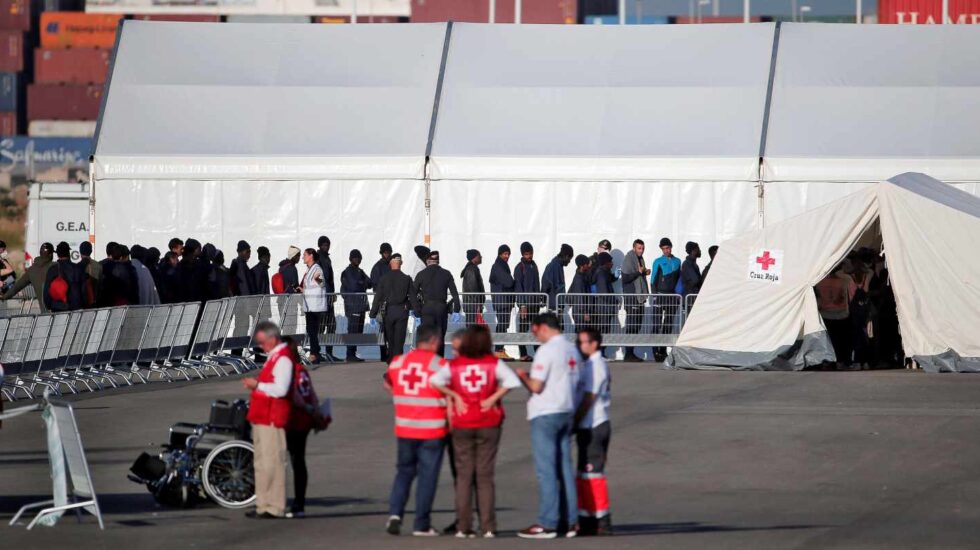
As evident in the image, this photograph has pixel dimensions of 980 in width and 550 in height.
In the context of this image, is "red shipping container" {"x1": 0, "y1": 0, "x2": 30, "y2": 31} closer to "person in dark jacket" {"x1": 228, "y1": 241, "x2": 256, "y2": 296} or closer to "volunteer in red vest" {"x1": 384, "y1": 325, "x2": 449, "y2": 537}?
"person in dark jacket" {"x1": 228, "y1": 241, "x2": 256, "y2": 296}

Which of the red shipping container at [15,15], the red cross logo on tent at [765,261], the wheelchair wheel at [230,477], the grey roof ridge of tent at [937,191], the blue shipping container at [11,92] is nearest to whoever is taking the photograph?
the wheelchair wheel at [230,477]

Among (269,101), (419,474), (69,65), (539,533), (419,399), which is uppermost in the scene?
(69,65)

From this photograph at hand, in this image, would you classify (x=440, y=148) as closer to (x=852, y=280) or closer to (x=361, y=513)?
(x=852, y=280)

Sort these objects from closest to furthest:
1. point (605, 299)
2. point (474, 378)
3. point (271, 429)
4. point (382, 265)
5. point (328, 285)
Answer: point (474, 378), point (271, 429), point (605, 299), point (382, 265), point (328, 285)

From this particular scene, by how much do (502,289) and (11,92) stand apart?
74.8 m

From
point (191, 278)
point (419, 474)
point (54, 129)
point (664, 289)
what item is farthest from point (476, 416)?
point (54, 129)

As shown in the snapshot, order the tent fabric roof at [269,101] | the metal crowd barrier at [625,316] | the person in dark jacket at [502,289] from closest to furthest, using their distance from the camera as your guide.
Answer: the metal crowd barrier at [625,316], the person in dark jacket at [502,289], the tent fabric roof at [269,101]

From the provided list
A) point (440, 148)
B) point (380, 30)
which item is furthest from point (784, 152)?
point (380, 30)

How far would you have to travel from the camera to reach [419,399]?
10.6m

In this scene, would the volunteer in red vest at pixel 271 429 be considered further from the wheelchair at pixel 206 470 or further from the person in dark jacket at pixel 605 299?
the person in dark jacket at pixel 605 299

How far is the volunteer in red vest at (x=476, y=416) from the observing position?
10.5m

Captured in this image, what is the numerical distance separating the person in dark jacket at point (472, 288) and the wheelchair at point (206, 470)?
1295cm

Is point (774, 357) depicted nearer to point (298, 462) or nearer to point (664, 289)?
point (664, 289)

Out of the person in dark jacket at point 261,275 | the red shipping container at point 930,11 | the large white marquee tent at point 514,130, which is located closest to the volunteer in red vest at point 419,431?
the person in dark jacket at point 261,275
